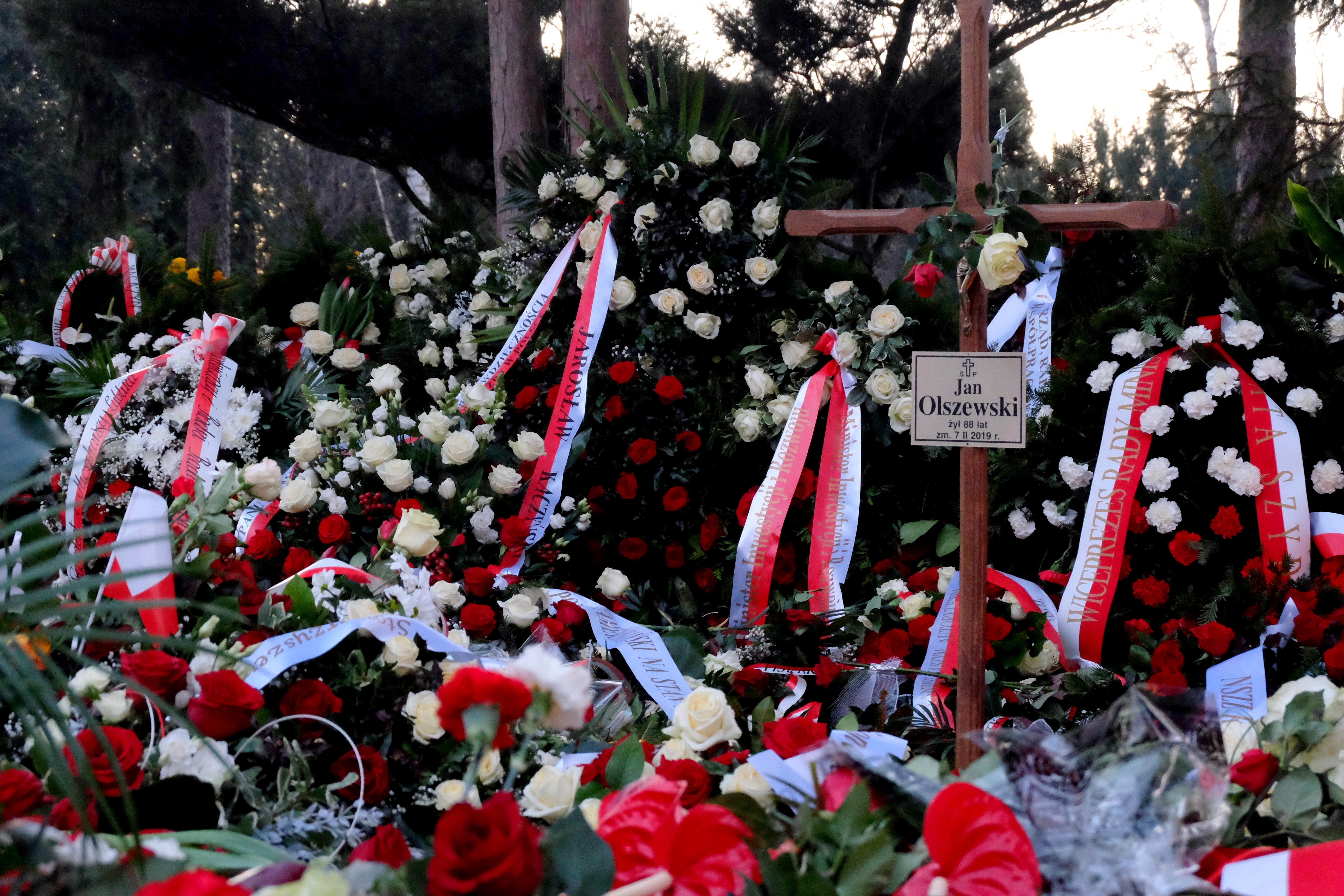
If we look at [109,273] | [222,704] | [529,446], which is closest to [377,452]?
[529,446]

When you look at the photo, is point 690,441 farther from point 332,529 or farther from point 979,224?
point 979,224

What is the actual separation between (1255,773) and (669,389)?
169 centimetres

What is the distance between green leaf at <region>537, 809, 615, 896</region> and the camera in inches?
26.3

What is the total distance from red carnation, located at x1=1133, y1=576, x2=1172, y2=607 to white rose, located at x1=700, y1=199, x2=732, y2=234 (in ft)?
4.22

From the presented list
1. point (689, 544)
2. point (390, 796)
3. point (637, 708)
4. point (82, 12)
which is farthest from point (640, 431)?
point (82, 12)

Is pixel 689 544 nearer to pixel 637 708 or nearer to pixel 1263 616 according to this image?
pixel 637 708

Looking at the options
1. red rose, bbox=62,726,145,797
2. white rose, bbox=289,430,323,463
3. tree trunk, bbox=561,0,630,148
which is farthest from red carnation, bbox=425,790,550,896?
A: tree trunk, bbox=561,0,630,148

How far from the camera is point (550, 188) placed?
2717mm

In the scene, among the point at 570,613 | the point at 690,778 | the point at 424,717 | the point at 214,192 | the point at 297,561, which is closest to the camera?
the point at 690,778

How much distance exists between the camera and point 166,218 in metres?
10.7

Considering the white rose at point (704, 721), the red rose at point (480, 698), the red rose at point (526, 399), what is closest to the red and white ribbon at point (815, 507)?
the red rose at point (526, 399)

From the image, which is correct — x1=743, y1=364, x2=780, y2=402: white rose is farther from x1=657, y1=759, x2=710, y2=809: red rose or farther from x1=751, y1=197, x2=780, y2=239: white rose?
x1=657, y1=759, x2=710, y2=809: red rose

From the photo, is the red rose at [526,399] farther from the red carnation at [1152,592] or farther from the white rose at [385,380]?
the red carnation at [1152,592]

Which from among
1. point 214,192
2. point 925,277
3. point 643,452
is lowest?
point 643,452
